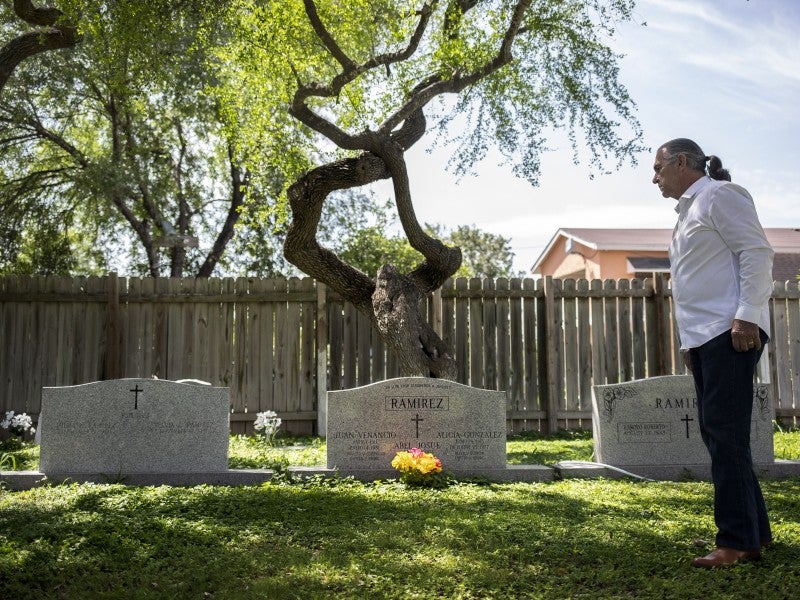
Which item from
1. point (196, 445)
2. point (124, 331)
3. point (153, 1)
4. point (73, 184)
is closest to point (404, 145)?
point (153, 1)

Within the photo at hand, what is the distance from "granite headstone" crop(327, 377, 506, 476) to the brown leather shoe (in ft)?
9.86

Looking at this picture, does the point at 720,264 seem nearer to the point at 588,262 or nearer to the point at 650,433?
the point at 650,433

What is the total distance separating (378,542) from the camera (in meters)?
4.39

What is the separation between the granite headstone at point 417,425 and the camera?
22.1 ft

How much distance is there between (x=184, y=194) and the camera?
65.4ft

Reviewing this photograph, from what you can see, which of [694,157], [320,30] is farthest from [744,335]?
[320,30]

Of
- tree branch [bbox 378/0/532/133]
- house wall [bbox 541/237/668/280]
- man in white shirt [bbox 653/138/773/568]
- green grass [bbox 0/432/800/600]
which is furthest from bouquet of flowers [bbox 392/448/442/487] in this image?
house wall [bbox 541/237/668/280]

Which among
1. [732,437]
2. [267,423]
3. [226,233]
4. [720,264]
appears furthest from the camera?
[226,233]

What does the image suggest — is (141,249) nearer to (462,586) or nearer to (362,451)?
(362,451)

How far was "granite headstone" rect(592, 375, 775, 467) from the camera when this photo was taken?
6.93 meters

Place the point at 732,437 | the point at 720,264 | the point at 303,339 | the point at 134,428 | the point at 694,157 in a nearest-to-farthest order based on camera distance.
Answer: the point at 732,437, the point at 720,264, the point at 694,157, the point at 134,428, the point at 303,339

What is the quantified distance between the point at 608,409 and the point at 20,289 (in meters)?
8.02

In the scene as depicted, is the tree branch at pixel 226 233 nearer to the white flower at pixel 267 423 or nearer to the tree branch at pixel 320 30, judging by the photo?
the tree branch at pixel 320 30

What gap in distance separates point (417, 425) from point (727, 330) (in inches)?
139
